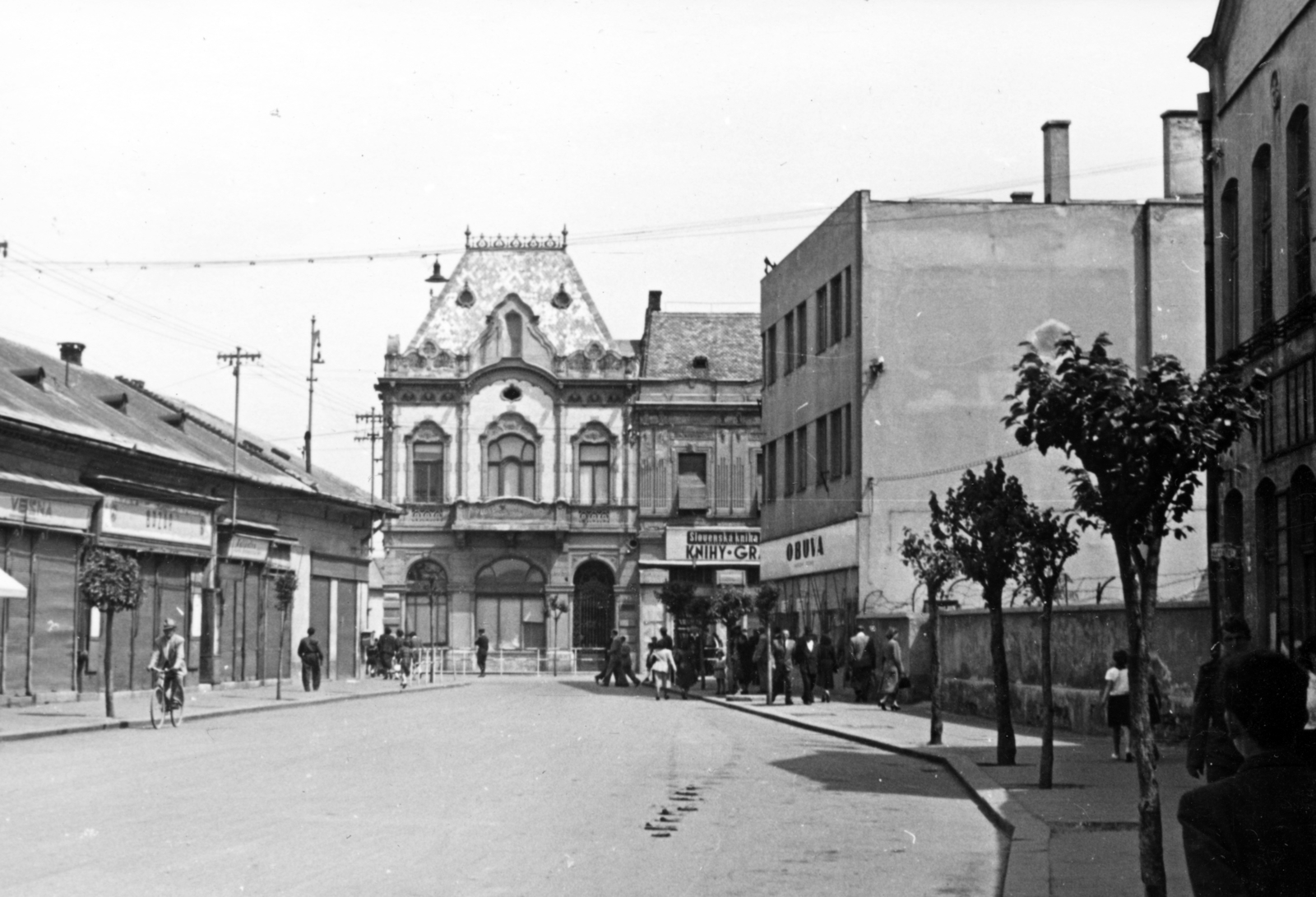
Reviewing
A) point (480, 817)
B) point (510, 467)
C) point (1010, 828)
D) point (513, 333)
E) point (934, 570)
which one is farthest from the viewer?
point (513, 333)

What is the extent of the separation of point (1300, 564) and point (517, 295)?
5667 centimetres

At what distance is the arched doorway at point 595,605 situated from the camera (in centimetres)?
7388

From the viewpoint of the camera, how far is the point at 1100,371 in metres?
12.2

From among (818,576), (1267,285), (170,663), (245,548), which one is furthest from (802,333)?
(1267,285)

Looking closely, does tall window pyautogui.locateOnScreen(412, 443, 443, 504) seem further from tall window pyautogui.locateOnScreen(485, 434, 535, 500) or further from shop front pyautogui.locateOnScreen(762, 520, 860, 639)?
shop front pyautogui.locateOnScreen(762, 520, 860, 639)

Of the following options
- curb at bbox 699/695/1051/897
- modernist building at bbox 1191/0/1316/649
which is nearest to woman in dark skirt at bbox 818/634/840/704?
curb at bbox 699/695/1051/897

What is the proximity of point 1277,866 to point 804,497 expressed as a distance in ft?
153

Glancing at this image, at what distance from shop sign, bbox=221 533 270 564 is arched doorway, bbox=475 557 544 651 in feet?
75.6

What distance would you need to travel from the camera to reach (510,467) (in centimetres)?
7469

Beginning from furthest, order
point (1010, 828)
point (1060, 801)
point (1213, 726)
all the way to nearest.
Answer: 1. point (1060, 801)
2. point (1010, 828)
3. point (1213, 726)

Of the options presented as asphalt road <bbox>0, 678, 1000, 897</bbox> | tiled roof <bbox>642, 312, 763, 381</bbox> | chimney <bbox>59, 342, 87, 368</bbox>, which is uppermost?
tiled roof <bbox>642, 312, 763, 381</bbox>

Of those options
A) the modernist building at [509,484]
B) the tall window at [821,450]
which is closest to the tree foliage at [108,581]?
the tall window at [821,450]

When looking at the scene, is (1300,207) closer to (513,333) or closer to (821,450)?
(821,450)

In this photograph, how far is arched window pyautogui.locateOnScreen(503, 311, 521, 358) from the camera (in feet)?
246
